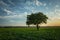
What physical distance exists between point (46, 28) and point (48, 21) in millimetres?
178

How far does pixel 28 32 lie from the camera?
14.1 feet

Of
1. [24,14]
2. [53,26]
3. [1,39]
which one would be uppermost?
[24,14]

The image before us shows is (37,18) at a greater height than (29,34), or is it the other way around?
(37,18)

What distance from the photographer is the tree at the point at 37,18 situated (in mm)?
4324

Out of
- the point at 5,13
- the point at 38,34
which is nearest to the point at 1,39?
the point at 5,13

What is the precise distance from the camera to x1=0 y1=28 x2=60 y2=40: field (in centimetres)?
429

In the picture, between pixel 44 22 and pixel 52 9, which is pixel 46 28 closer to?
pixel 44 22

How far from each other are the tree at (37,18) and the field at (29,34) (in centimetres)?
17

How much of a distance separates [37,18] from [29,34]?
44cm

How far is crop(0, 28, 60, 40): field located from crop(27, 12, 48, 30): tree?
174 millimetres

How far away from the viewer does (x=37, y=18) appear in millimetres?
4391

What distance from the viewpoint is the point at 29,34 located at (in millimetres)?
4312

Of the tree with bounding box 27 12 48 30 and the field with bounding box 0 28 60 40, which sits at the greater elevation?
the tree with bounding box 27 12 48 30

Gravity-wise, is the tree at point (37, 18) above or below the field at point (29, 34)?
above
